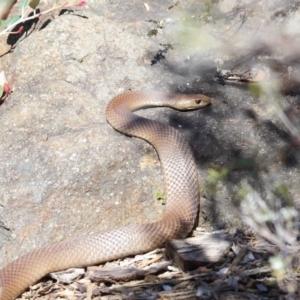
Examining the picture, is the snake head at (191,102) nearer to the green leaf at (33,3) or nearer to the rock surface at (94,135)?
the rock surface at (94,135)

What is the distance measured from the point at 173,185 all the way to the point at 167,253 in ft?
2.30

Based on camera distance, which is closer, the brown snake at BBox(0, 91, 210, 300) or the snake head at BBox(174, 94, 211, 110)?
the brown snake at BBox(0, 91, 210, 300)

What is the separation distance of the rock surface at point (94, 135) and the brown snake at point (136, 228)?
0.11 metres

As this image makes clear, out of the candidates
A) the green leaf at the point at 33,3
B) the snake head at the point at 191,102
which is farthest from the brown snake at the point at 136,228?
the green leaf at the point at 33,3

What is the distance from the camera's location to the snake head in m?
5.30

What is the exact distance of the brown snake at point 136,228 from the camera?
13.7 ft

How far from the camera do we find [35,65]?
18.2 ft

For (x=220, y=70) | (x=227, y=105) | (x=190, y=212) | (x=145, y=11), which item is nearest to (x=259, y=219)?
(x=190, y=212)

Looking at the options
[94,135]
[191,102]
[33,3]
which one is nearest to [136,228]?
[94,135]

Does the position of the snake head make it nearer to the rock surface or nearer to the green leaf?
the rock surface

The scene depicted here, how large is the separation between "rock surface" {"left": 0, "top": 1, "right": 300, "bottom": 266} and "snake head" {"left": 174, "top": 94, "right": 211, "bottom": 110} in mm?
71

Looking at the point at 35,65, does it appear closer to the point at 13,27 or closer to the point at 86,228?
the point at 13,27

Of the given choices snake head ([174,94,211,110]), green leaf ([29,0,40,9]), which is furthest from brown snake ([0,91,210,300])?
green leaf ([29,0,40,9])

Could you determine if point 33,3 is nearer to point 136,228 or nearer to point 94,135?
point 94,135
